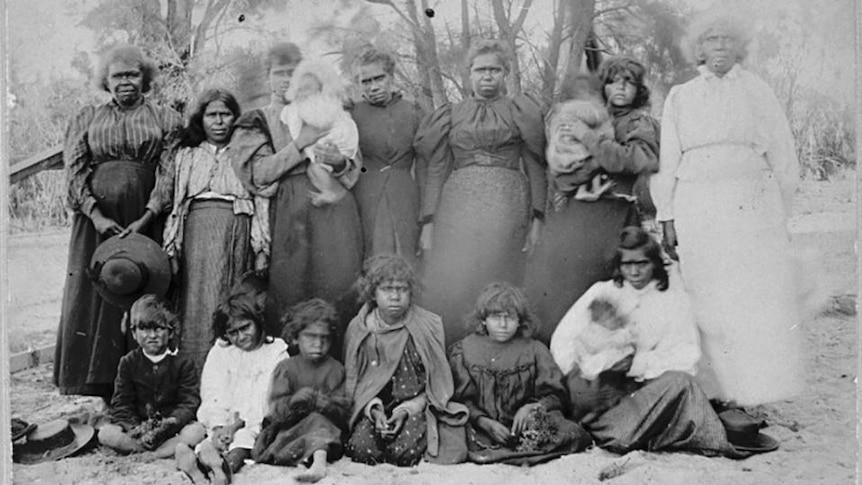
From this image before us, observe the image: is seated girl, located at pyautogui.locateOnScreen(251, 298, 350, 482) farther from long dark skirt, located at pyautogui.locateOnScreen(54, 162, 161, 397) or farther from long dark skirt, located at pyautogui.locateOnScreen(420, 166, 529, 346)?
long dark skirt, located at pyautogui.locateOnScreen(54, 162, 161, 397)

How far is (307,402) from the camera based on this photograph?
3.90 meters

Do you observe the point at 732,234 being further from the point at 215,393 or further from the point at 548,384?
the point at 215,393

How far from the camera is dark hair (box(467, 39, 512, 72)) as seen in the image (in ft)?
13.2

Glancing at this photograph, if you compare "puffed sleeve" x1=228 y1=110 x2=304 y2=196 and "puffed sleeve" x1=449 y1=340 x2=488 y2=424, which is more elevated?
"puffed sleeve" x1=228 y1=110 x2=304 y2=196

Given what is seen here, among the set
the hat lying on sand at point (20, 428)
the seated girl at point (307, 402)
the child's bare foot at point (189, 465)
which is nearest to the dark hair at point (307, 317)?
the seated girl at point (307, 402)

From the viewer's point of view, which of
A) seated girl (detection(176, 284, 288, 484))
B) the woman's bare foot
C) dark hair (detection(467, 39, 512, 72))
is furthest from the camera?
dark hair (detection(467, 39, 512, 72))

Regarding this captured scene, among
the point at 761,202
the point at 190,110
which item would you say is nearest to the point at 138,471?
the point at 190,110

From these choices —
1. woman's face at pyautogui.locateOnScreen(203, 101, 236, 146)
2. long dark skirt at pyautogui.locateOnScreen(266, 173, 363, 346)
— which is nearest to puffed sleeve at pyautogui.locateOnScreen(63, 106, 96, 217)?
woman's face at pyautogui.locateOnScreen(203, 101, 236, 146)

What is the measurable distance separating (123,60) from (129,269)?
0.86 metres

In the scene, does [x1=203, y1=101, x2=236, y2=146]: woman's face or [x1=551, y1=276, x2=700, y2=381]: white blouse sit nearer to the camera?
[x1=551, y1=276, x2=700, y2=381]: white blouse

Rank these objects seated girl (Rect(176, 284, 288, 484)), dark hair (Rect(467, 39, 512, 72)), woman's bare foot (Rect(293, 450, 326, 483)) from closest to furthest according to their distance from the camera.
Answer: woman's bare foot (Rect(293, 450, 326, 483)) → seated girl (Rect(176, 284, 288, 484)) → dark hair (Rect(467, 39, 512, 72))

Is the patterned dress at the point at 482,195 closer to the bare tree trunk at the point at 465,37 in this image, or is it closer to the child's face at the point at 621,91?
the bare tree trunk at the point at 465,37

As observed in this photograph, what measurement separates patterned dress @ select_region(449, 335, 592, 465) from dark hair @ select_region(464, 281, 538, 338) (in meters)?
0.06

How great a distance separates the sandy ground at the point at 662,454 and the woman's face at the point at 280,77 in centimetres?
106
